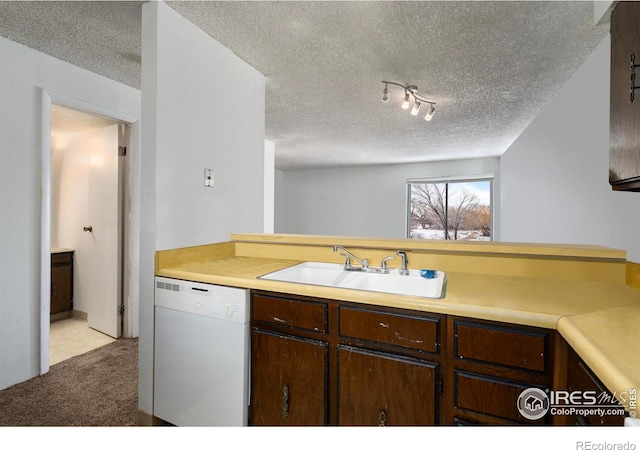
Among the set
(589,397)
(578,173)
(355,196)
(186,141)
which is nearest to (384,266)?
(589,397)

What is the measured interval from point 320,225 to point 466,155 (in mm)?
3348

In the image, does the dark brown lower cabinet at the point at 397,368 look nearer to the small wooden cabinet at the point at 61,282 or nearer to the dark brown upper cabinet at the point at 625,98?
the dark brown upper cabinet at the point at 625,98

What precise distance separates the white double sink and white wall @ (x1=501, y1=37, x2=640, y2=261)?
3.05 feet

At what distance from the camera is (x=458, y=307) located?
1.10 metres

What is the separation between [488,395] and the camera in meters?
1.05

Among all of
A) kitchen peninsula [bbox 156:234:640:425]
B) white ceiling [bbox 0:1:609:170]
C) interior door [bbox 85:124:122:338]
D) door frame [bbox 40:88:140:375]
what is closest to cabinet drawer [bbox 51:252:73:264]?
interior door [bbox 85:124:122:338]

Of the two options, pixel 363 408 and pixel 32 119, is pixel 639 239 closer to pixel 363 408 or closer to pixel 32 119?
pixel 363 408

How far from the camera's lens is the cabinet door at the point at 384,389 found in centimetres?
115

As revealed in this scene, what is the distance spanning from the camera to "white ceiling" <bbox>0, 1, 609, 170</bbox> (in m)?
1.73

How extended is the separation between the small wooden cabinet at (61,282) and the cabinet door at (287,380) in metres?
3.07

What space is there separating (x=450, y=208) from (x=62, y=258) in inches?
239

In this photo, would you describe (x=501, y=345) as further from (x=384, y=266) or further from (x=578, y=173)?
(x=578, y=173)

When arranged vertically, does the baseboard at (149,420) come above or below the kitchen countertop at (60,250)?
below

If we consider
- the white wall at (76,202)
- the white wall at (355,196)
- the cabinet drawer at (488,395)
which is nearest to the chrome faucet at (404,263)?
the cabinet drawer at (488,395)
